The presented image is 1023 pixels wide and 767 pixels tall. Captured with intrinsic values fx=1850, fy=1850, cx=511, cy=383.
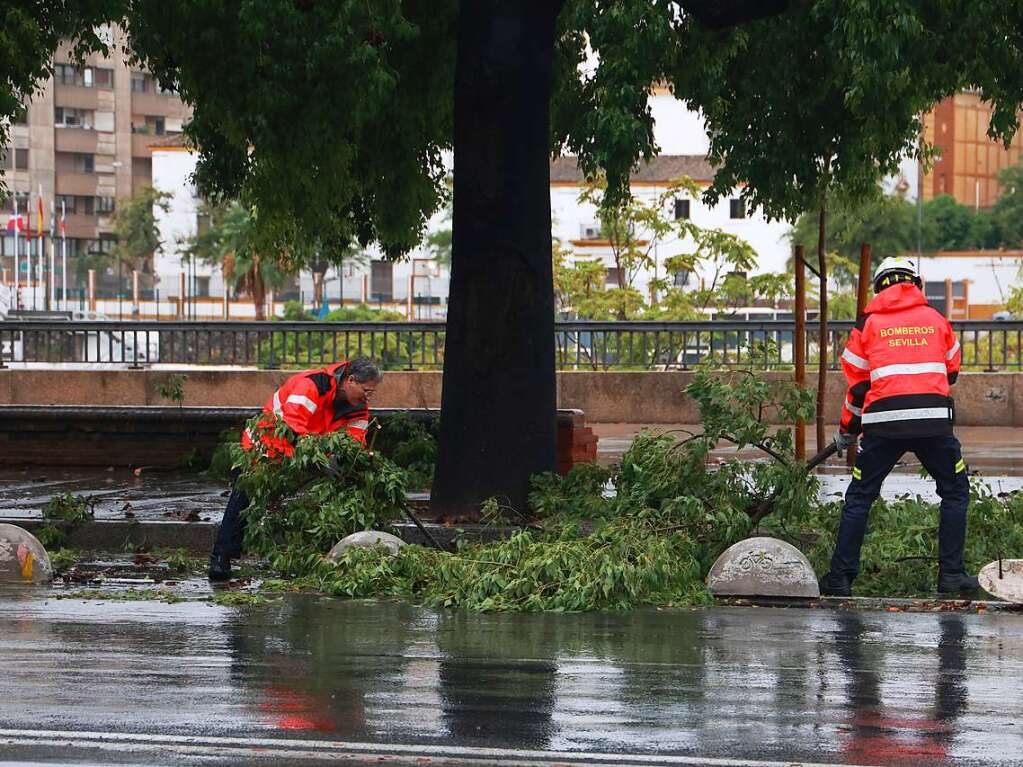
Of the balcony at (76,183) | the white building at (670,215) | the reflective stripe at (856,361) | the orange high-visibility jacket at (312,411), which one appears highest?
the balcony at (76,183)

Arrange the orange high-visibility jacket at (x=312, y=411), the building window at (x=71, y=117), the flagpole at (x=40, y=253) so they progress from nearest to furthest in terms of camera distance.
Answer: the orange high-visibility jacket at (x=312, y=411) → the flagpole at (x=40, y=253) → the building window at (x=71, y=117)

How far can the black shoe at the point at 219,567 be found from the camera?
10.8 meters

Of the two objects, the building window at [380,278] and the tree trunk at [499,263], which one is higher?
the building window at [380,278]

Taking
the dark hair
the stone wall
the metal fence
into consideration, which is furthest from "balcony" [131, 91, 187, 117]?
the dark hair

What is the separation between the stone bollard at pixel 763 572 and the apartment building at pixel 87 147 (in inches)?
3822

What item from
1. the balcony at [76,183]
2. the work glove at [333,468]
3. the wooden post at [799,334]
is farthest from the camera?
the balcony at [76,183]

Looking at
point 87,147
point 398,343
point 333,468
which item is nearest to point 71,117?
point 87,147

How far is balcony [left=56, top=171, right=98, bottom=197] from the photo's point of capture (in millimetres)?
107938

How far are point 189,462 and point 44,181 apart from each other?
307ft

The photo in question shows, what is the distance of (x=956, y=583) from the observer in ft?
32.5

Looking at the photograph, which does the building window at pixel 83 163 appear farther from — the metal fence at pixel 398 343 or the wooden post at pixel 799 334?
the wooden post at pixel 799 334

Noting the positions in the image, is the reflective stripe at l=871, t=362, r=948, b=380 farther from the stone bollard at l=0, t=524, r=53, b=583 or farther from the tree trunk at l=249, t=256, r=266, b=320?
the tree trunk at l=249, t=256, r=266, b=320

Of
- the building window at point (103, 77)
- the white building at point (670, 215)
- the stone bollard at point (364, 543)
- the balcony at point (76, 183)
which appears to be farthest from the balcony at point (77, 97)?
the stone bollard at point (364, 543)

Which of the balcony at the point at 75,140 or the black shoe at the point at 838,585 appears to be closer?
the black shoe at the point at 838,585
